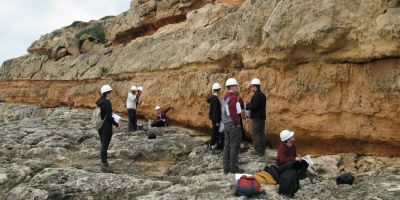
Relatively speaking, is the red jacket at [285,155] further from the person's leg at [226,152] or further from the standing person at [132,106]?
the standing person at [132,106]

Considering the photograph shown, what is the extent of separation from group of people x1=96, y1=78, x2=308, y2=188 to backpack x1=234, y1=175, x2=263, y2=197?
0.86m

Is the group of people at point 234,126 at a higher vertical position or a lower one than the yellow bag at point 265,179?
higher

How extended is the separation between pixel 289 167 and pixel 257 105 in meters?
3.22

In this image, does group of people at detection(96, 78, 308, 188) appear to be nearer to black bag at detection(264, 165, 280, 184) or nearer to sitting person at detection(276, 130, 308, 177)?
sitting person at detection(276, 130, 308, 177)

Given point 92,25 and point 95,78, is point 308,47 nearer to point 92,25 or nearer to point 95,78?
point 95,78

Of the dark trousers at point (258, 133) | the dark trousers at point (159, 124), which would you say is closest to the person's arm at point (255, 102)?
the dark trousers at point (258, 133)

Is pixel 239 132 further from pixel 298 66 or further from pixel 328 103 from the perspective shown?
pixel 298 66

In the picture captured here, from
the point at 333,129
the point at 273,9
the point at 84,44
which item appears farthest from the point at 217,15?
the point at 84,44

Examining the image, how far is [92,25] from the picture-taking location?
4709 cm

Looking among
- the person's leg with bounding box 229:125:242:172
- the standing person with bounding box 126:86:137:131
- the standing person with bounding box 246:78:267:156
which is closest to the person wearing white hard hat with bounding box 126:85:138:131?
the standing person with bounding box 126:86:137:131

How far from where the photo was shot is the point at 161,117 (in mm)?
20344

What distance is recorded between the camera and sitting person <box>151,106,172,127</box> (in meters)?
20.0

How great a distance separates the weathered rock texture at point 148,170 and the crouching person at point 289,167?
0.21m

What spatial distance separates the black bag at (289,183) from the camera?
957 cm
